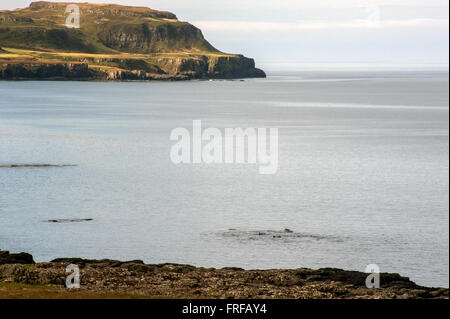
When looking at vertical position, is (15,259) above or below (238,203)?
below

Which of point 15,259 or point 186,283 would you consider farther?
point 15,259

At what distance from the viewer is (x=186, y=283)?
41.7m

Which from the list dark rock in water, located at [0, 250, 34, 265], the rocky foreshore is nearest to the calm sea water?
dark rock in water, located at [0, 250, 34, 265]

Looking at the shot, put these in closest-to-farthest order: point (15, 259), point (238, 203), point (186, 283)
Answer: point (186, 283), point (15, 259), point (238, 203)

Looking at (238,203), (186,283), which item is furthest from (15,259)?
(238,203)

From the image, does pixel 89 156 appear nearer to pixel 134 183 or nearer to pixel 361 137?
pixel 134 183

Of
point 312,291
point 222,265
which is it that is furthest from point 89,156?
point 312,291

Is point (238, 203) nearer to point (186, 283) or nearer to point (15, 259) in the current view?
point (15, 259)

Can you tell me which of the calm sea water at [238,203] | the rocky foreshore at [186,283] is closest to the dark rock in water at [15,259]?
the rocky foreshore at [186,283]

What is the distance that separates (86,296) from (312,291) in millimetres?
12052

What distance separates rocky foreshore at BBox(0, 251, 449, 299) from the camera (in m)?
38.5

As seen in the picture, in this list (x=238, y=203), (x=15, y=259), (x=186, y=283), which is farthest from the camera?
(x=238, y=203)

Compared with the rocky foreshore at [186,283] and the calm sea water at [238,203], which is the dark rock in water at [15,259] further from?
the calm sea water at [238,203]

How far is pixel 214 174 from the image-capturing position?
9694 centimetres
